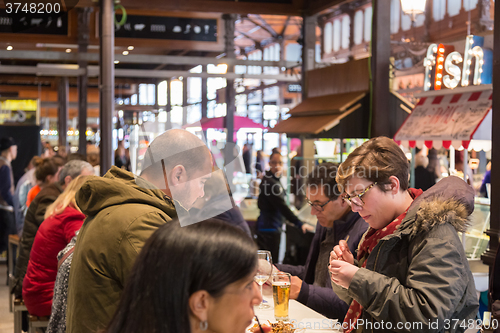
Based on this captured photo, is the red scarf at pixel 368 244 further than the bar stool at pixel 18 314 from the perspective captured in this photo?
No

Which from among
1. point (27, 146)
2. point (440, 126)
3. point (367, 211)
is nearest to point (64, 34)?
point (27, 146)

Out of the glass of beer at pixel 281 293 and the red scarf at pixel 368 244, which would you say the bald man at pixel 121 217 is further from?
the red scarf at pixel 368 244

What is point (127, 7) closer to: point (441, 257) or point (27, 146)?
point (27, 146)

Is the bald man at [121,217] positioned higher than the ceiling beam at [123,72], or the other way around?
the ceiling beam at [123,72]

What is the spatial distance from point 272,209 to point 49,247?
3.12m

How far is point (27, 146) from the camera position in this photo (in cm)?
827

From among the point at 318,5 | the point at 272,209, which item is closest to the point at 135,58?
the point at 318,5

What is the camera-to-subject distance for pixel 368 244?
204 centimetres

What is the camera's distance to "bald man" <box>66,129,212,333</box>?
157cm

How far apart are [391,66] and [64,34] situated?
3.72 meters

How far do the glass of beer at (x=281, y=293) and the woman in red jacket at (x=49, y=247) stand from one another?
1.64m

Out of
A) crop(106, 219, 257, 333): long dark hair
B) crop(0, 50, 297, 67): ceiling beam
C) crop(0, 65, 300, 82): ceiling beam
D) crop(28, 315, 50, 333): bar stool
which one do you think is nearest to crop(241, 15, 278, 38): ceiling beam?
crop(0, 65, 300, 82): ceiling beam

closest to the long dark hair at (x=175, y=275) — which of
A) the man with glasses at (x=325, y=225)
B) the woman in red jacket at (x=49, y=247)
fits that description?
the man with glasses at (x=325, y=225)

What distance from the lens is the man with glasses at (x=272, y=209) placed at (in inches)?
234
